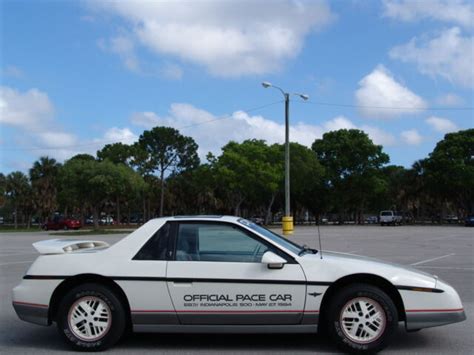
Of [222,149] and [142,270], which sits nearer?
[142,270]

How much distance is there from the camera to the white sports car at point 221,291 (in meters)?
5.44

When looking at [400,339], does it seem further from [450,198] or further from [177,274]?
[450,198]

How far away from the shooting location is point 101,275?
18.6 feet

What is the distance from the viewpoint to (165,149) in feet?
244

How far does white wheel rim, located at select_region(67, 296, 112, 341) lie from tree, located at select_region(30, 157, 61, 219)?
70.4 m

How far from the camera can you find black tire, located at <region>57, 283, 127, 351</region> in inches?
220

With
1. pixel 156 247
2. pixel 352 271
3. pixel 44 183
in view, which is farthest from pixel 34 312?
pixel 44 183

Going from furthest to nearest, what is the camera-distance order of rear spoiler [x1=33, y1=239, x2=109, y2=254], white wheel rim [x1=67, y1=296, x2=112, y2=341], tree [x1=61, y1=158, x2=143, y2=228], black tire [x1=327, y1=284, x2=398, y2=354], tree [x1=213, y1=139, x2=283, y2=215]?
tree [x1=213, y1=139, x2=283, y2=215], tree [x1=61, y1=158, x2=143, y2=228], rear spoiler [x1=33, y1=239, x2=109, y2=254], white wheel rim [x1=67, y1=296, x2=112, y2=341], black tire [x1=327, y1=284, x2=398, y2=354]

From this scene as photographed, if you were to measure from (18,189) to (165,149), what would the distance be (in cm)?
2032

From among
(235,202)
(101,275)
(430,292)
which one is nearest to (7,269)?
(101,275)

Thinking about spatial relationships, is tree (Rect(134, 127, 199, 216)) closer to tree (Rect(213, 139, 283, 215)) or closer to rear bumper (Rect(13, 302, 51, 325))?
tree (Rect(213, 139, 283, 215))

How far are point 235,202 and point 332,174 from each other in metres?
13.1

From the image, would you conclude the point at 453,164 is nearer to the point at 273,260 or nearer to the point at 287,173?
the point at 287,173

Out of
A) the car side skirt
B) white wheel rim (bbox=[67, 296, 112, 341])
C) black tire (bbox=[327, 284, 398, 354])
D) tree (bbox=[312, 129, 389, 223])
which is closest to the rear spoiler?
white wheel rim (bbox=[67, 296, 112, 341])
